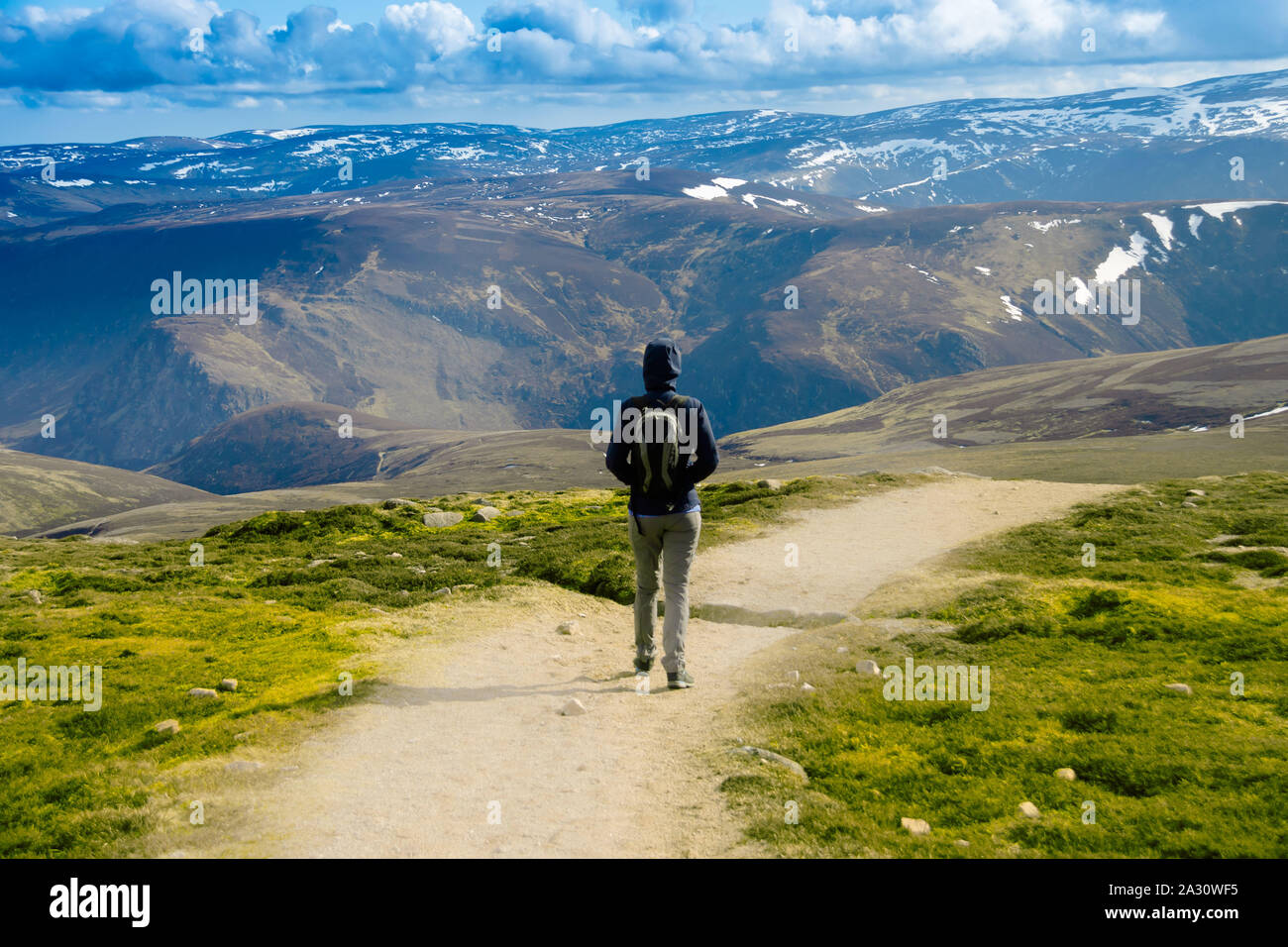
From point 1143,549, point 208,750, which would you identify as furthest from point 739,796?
point 1143,549

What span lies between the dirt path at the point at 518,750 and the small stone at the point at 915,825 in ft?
6.45

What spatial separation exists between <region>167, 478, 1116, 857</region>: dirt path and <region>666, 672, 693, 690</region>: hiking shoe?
Answer: 0.77 ft

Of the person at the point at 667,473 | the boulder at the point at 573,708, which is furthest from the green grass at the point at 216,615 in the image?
the person at the point at 667,473

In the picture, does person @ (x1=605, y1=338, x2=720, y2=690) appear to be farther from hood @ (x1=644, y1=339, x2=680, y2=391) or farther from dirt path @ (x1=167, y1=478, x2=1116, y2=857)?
dirt path @ (x1=167, y1=478, x2=1116, y2=857)

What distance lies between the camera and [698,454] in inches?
629

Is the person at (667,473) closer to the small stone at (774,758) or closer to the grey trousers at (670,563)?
the grey trousers at (670,563)

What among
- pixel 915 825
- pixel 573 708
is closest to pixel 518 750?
pixel 573 708

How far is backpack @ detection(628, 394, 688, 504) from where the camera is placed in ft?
51.3

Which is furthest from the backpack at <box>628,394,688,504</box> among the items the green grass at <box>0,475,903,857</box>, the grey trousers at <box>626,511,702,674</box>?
the green grass at <box>0,475,903,857</box>

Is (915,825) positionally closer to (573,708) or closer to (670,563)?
(573,708)

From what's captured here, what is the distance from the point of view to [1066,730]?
523 inches
